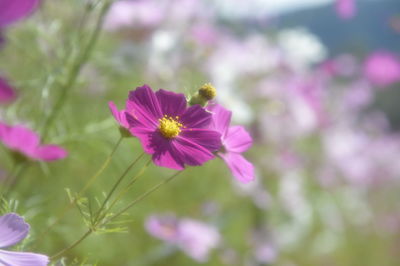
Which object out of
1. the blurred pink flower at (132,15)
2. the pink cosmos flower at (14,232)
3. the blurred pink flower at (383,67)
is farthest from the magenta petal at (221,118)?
the blurred pink flower at (383,67)

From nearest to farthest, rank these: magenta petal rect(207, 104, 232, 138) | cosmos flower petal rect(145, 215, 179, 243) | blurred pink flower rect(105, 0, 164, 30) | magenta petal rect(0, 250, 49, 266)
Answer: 1. magenta petal rect(0, 250, 49, 266)
2. magenta petal rect(207, 104, 232, 138)
3. cosmos flower petal rect(145, 215, 179, 243)
4. blurred pink flower rect(105, 0, 164, 30)

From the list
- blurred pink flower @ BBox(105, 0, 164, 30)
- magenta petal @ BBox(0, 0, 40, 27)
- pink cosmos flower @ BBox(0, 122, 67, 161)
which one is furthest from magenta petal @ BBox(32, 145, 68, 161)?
blurred pink flower @ BBox(105, 0, 164, 30)

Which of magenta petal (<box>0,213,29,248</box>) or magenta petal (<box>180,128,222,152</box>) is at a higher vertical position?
magenta petal (<box>180,128,222,152</box>)

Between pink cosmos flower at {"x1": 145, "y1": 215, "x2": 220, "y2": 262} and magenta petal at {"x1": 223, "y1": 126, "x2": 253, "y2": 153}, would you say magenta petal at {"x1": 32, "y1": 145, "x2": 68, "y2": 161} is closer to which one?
magenta petal at {"x1": 223, "y1": 126, "x2": 253, "y2": 153}

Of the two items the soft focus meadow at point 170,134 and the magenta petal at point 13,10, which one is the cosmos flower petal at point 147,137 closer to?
the soft focus meadow at point 170,134

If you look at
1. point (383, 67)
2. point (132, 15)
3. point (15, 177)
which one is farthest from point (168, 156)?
point (383, 67)

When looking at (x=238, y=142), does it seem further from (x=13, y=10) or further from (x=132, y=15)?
(x=132, y=15)
